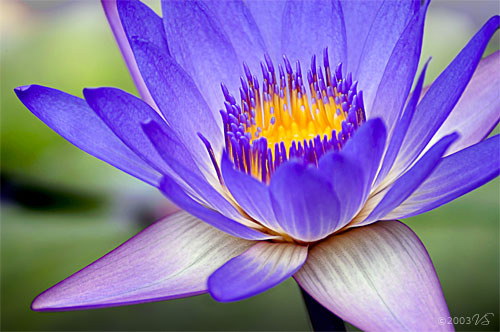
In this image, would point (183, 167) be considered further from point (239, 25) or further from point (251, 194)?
point (239, 25)


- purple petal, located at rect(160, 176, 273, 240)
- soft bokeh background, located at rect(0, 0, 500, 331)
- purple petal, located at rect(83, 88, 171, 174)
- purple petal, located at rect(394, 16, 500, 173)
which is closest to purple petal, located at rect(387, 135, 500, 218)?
purple petal, located at rect(394, 16, 500, 173)

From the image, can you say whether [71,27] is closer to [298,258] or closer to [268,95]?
[268,95]

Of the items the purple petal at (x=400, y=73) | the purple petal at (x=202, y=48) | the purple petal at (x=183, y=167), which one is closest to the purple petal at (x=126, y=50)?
the purple petal at (x=202, y=48)

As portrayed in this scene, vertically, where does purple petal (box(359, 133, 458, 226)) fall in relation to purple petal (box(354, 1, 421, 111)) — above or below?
below

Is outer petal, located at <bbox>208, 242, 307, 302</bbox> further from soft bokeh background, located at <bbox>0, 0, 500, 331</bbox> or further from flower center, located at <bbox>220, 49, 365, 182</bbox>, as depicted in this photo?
soft bokeh background, located at <bbox>0, 0, 500, 331</bbox>

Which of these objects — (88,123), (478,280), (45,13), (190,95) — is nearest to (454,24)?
(478,280)

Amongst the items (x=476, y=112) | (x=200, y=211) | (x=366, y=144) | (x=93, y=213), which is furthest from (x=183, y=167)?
(x=93, y=213)

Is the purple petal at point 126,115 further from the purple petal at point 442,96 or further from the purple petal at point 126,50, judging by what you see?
the purple petal at point 442,96
